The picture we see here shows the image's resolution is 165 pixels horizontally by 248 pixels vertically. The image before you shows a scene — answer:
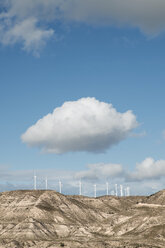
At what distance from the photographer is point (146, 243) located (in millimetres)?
189000

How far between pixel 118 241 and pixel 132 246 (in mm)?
11690

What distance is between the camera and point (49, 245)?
194 meters

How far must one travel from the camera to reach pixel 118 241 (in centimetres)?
19412

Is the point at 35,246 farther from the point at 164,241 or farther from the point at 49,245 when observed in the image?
the point at 164,241

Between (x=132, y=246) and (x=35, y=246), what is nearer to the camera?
(x=132, y=246)

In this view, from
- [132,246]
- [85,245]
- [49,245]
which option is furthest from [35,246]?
[132,246]

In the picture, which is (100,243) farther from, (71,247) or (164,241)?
(164,241)

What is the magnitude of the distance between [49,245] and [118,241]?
2610 centimetres

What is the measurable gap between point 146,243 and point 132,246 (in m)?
8.11

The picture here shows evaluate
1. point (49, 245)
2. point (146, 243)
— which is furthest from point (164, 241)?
point (49, 245)

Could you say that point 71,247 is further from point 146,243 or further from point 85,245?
point 146,243

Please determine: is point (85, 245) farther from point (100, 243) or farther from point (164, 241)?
point (164, 241)

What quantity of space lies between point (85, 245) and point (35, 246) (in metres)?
21.2

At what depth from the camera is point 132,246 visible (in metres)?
183
